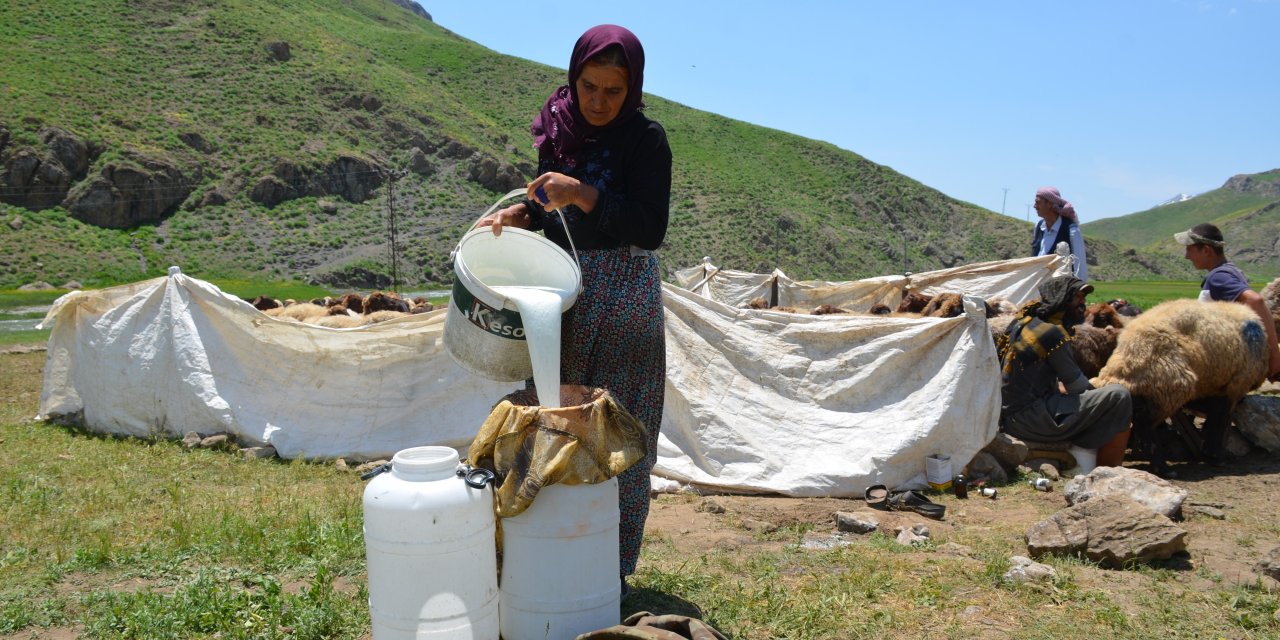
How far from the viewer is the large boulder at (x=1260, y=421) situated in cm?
531

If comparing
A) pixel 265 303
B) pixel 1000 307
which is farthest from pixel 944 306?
pixel 265 303

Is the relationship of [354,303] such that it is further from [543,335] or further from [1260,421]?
[1260,421]

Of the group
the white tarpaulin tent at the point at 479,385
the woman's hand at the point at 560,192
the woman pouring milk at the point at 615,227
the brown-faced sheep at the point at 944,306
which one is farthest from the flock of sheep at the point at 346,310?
the woman's hand at the point at 560,192

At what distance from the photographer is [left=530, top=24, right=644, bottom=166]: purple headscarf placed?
2.47 metres

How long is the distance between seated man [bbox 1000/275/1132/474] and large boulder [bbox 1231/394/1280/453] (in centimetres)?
76

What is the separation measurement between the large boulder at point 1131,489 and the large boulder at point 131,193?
131ft

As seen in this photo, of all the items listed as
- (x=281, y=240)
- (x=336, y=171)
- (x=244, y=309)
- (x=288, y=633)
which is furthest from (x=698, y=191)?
(x=288, y=633)

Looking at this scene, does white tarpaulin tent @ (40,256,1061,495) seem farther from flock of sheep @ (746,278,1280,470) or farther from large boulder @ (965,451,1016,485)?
flock of sheep @ (746,278,1280,470)

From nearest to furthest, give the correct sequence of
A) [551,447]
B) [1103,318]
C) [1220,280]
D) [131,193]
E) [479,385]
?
[551,447], [1220,280], [479,385], [1103,318], [131,193]

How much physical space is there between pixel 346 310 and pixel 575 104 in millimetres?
6266

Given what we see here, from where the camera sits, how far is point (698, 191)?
53156 millimetres

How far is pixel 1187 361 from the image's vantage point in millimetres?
5129

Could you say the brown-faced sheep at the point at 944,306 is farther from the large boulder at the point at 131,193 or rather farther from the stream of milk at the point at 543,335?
the large boulder at the point at 131,193

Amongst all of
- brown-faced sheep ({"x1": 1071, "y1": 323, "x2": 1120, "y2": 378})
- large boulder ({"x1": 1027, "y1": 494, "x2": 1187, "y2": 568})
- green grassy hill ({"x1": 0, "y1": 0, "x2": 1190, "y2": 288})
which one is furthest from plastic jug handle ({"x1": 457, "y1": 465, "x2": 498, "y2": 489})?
green grassy hill ({"x1": 0, "y1": 0, "x2": 1190, "y2": 288})
